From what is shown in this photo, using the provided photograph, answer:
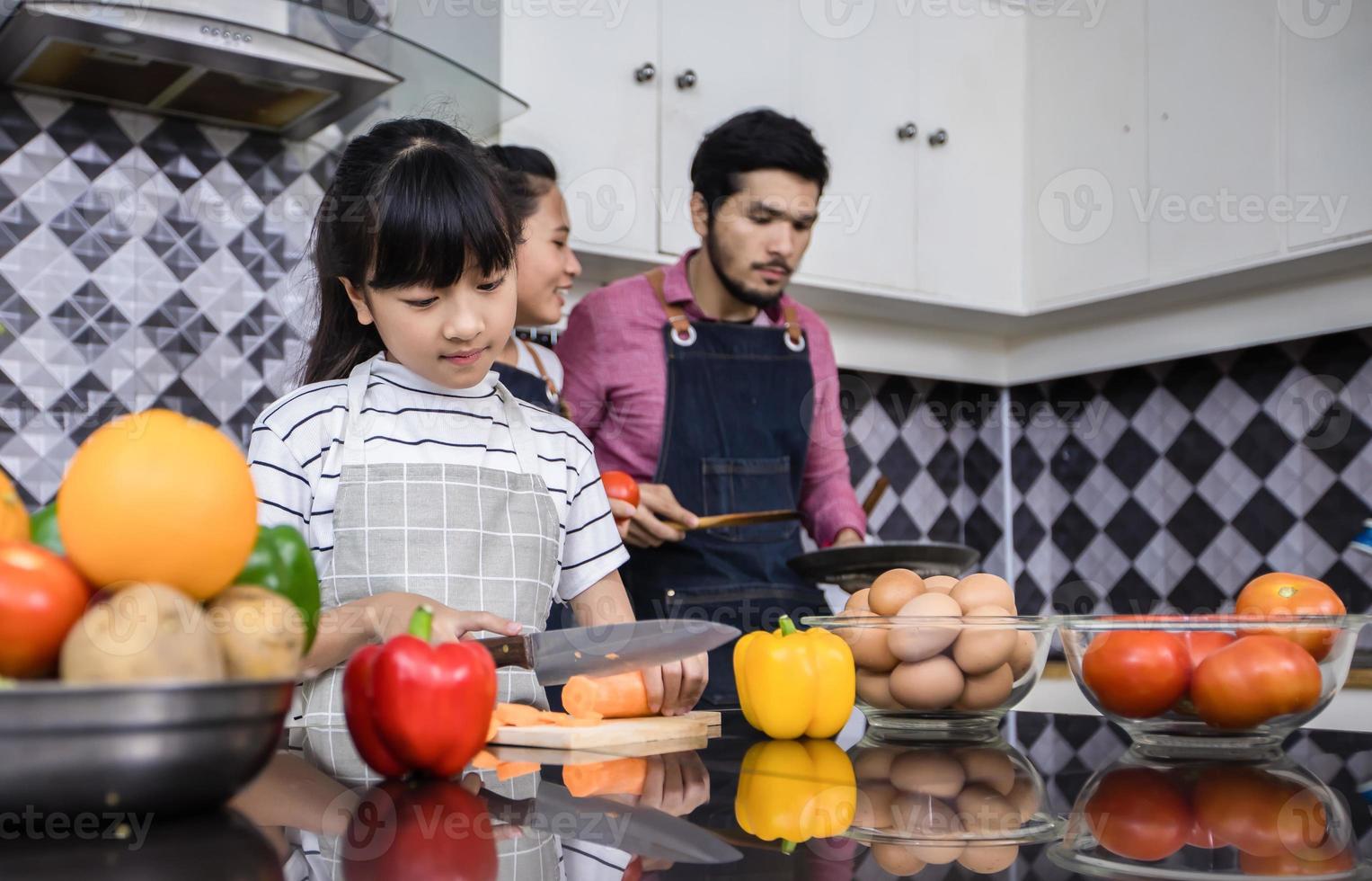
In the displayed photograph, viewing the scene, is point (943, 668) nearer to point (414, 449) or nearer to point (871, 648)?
point (871, 648)

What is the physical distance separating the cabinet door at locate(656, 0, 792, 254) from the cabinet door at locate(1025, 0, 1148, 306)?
2.20ft

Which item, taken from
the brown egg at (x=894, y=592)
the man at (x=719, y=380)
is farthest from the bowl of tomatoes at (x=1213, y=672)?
the man at (x=719, y=380)

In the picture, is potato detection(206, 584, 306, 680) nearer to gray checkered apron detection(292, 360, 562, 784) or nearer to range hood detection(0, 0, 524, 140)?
gray checkered apron detection(292, 360, 562, 784)

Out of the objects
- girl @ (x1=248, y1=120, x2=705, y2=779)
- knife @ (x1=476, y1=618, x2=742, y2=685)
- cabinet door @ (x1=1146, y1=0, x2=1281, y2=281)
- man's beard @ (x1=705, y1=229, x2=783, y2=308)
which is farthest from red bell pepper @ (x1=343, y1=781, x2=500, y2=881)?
cabinet door @ (x1=1146, y1=0, x2=1281, y2=281)

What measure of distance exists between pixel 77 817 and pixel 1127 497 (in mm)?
2693

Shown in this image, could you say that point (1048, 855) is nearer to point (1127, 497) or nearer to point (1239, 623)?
point (1239, 623)

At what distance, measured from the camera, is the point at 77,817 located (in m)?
0.51

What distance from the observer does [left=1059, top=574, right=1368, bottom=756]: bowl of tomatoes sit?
0.76 meters

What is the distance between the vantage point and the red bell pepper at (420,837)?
45cm

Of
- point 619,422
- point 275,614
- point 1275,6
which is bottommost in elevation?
point 275,614

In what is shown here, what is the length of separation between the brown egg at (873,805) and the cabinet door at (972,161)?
2.06 metres

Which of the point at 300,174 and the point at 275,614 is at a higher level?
the point at 300,174

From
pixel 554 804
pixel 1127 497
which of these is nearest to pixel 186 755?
pixel 554 804

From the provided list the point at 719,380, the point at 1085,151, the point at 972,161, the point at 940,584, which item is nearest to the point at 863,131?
the point at 972,161
